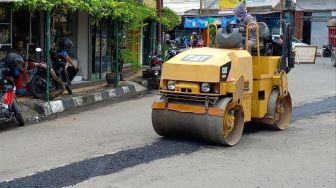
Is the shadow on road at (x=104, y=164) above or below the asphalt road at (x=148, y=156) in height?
above

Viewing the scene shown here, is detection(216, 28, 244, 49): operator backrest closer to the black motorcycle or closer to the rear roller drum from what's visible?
the rear roller drum

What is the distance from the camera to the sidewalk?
37.5ft

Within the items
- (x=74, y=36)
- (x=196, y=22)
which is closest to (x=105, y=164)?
(x=74, y=36)

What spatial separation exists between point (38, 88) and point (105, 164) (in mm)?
5637

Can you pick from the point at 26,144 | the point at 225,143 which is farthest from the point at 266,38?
the point at 26,144

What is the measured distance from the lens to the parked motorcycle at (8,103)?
9859 millimetres

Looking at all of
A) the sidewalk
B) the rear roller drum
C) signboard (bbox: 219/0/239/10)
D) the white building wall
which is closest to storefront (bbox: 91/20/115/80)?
the sidewalk

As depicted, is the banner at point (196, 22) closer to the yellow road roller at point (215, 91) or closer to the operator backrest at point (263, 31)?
the operator backrest at point (263, 31)

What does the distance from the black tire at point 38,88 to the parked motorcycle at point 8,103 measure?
5.74 ft

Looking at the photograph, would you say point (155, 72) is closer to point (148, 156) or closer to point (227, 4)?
point (148, 156)

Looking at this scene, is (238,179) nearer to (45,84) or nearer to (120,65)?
(45,84)

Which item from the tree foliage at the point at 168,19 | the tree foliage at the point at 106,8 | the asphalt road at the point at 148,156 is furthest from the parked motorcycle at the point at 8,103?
the tree foliage at the point at 168,19

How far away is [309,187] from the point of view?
649 cm

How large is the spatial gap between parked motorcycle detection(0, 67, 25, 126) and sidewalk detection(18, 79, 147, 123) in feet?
2.18
